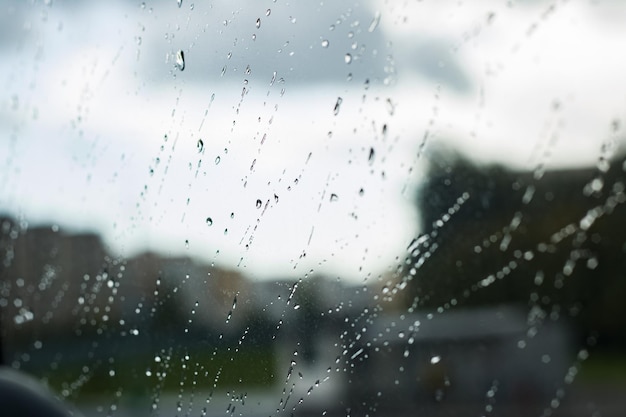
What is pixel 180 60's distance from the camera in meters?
1.63

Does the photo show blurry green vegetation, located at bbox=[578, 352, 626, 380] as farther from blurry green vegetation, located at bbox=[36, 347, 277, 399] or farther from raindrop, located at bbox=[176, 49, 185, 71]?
raindrop, located at bbox=[176, 49, 185, 71]

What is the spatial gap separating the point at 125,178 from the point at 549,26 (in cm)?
107

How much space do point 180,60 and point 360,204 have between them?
0.48m

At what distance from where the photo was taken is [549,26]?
102cm

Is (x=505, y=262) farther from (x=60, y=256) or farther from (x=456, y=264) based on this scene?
(x=60, y=256)

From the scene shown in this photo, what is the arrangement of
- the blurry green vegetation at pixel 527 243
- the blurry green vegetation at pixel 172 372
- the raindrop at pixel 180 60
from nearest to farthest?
the blurry green vegetation at pixel 527 243 → the blurry green vegetation at pixel 172 372 → the raindrop at pixel 180 60

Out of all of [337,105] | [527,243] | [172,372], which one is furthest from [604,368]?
[172,372]

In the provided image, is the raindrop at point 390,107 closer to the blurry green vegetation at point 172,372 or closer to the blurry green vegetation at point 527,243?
the blurry green vegetation at point 527,243

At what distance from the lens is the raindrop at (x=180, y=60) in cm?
162

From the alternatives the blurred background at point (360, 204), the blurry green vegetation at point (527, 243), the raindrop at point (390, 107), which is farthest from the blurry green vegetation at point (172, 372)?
the raindrop at point (390, 107)

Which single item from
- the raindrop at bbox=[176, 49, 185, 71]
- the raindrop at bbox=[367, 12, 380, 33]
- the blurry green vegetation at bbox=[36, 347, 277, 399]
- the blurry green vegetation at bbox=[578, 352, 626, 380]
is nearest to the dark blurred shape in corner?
the blurry green vegetation at bbox=[36, 347, 277, 399]

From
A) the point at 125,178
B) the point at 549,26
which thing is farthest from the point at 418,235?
the point at 125,178

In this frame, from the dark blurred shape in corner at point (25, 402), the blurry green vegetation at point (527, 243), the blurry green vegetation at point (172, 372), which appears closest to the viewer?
the blurry green vegetation at point (527, 243)

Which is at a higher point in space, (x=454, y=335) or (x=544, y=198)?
(x=544, y=198)
